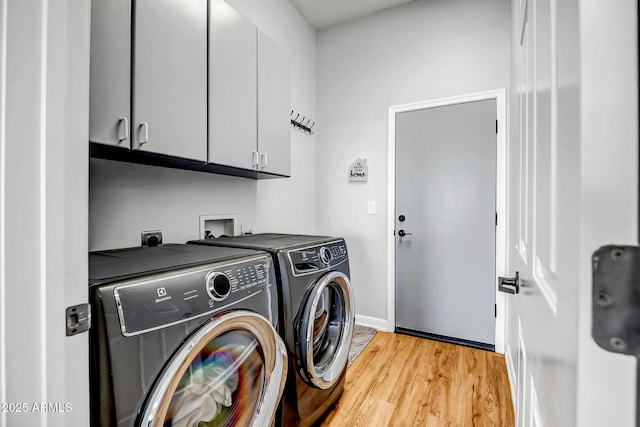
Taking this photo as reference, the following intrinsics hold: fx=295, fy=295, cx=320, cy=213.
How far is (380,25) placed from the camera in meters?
2.71

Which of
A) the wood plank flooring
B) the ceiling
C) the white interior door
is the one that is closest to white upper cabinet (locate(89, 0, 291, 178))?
the ceiling

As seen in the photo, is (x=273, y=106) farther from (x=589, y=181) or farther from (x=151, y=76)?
(x=589, y=181)

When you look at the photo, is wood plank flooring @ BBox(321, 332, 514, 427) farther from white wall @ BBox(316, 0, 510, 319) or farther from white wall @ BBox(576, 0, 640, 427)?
white wall @ BBox(576, 0, 640, 427)

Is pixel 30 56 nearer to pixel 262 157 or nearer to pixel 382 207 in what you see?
pixel 262 157

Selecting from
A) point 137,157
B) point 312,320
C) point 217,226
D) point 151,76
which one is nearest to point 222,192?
point 217,226

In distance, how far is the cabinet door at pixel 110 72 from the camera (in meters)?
1.02

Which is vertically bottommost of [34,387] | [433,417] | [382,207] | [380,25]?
[433,417]

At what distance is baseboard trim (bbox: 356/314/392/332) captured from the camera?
276cm

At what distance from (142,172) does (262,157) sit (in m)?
0.63

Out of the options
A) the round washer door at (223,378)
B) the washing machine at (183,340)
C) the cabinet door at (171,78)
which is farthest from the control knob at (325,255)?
the cabinet door at (171,78)

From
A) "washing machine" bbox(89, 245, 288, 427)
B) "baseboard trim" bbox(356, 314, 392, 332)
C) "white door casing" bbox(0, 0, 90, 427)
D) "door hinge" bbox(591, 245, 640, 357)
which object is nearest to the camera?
"door hinge" bbox(591, 245, 640, 357)

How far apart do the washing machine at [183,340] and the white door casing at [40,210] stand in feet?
0.23

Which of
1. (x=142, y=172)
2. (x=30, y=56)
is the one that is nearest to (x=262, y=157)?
(x=142, y=172)

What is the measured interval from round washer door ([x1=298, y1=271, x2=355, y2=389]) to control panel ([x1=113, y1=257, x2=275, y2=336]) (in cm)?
32
